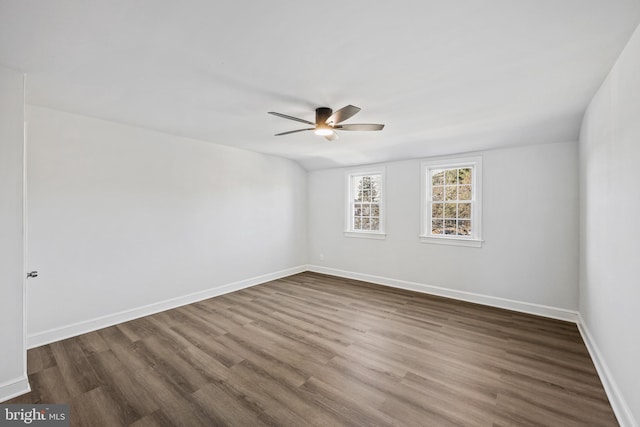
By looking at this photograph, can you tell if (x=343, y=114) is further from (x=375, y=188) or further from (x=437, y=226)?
(x=375, y=188)

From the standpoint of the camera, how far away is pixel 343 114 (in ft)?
8.23

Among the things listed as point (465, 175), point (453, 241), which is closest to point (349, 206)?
point (453, 241)

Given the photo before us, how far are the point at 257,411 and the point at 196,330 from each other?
1655mm

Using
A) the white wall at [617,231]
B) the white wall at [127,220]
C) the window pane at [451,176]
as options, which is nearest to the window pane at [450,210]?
the window pane at [451,176]

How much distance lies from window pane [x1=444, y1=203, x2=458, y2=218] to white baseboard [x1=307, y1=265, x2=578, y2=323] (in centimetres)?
125

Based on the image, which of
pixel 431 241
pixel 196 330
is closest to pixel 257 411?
pixel 196 330

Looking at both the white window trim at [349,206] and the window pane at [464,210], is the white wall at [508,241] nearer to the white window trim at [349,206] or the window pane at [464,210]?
the white window trim at [349,206]

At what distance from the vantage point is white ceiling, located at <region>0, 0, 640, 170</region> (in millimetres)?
1475

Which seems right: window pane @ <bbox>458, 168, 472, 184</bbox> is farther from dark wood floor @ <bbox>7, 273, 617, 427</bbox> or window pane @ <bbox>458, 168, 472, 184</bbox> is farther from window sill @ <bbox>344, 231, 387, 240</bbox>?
dark wood floor @ <bbox>7, 273, 617, 427</bbox>

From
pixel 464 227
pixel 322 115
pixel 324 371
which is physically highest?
pixel 322 115

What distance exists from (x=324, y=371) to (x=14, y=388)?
96.9 inches

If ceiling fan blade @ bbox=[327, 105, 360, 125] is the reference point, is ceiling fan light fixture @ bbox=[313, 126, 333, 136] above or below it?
below

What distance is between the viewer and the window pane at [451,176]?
456 cm

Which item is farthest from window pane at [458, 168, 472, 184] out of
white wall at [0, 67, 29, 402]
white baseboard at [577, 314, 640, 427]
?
white wall at [0, 67, 29, 402]
